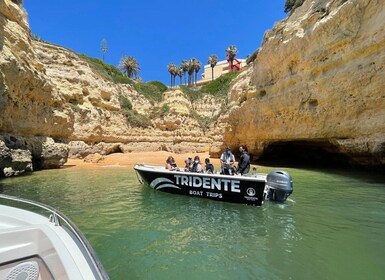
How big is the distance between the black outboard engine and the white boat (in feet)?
22.5

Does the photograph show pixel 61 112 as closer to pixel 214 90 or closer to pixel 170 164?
pixel 170 164

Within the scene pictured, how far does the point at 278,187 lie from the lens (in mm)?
8320

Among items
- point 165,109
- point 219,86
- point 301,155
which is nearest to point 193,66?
point 219,86

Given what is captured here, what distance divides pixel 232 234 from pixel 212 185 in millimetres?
3035

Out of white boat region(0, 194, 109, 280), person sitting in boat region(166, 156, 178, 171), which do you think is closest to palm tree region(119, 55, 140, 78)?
person sitting in boat region(166, 156, 178, 171)

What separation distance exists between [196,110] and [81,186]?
34.1m

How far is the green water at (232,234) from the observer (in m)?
4.16

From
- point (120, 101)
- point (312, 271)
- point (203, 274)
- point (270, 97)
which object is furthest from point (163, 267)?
point (120, 101)

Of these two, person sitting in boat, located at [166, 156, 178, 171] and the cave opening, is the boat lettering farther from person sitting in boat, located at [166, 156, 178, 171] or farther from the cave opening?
the cave opening

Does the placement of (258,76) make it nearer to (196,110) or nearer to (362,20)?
(362,20)

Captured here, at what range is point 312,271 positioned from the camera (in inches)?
159

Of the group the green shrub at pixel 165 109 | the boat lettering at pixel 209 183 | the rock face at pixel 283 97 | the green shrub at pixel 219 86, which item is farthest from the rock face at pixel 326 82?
the green shrub at pixel 219 86

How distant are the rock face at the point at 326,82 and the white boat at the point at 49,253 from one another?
1516 cm

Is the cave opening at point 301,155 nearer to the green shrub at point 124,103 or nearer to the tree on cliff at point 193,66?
the green shrub at point 124,103
